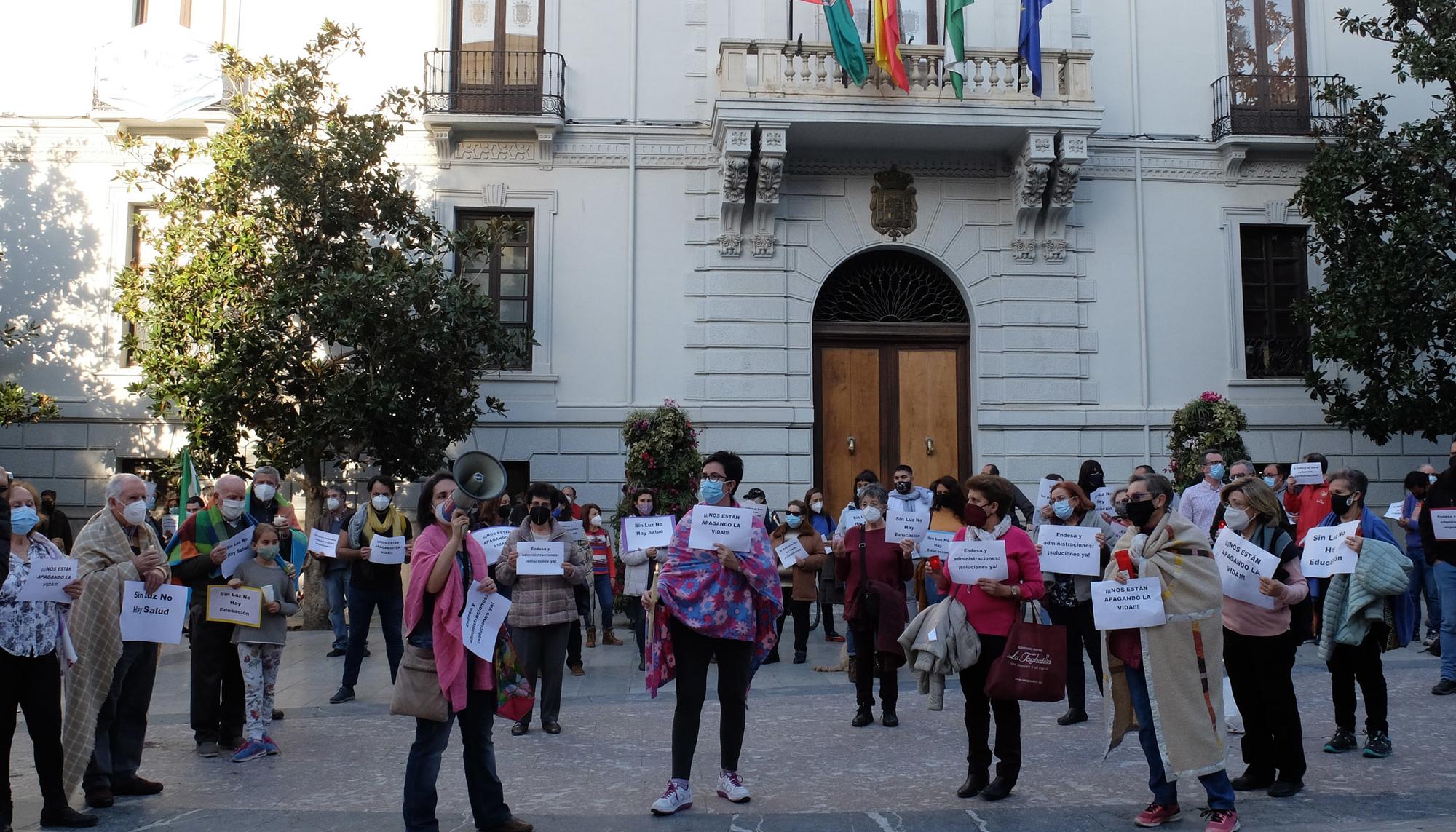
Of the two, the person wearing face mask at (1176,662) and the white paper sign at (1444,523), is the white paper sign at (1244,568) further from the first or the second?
the white paper sign at (1444,523)

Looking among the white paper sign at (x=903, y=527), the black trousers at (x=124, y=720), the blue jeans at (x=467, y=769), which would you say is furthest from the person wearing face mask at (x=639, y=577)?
the blue jeans at (x=467, y=769)

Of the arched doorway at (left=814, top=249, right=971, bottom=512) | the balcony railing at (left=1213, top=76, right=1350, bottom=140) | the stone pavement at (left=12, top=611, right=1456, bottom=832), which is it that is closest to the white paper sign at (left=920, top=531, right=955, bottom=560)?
the stone pavement at (left=12, top=611, right=1456, bottom=832)

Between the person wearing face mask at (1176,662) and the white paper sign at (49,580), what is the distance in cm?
554

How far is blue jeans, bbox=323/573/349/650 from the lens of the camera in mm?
13495

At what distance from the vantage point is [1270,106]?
18.7 m

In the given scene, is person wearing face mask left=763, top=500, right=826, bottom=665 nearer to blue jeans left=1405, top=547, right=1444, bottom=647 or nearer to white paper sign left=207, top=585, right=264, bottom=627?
white paper sign left=207, top=585, right=264, bottom=627

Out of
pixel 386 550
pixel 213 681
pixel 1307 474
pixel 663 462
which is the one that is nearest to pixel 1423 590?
pixel 1307 474

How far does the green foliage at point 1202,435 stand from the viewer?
16703mm

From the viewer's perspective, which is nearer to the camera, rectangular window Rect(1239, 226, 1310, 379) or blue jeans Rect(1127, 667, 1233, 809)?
blue jeans Rect(1127, 667, 1233, 809)

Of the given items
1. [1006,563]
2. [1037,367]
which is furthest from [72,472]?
[1006,563]

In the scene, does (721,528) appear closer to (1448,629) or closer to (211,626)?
(211,626)

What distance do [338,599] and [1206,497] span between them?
9.63 metres

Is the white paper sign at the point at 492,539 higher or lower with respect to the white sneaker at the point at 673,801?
higher

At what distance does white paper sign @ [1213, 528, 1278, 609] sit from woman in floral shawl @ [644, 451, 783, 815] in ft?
8.34
